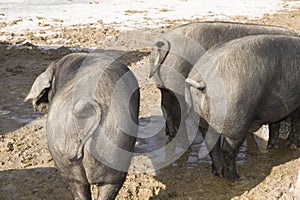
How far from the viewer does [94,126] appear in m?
2.89

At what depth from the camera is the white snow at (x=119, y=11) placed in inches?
449

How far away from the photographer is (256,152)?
501 cm

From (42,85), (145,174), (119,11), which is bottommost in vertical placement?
(145,174)

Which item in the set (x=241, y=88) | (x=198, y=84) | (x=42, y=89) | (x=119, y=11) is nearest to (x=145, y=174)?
(x=198, y=84)

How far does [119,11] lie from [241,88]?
969cm

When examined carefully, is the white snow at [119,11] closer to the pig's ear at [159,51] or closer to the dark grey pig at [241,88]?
the pig's ear at [159,51]

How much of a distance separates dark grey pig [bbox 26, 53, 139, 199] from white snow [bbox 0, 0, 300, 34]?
26.1 feet

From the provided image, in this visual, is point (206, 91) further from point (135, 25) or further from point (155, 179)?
point (135, 25)

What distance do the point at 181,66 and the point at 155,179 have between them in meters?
1.24

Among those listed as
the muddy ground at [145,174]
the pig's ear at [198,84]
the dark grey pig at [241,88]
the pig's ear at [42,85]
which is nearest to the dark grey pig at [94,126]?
the pig's ear at [42,85]

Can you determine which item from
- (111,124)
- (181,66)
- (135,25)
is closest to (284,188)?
(181,66)

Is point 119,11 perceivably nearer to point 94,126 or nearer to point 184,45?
point 184,45

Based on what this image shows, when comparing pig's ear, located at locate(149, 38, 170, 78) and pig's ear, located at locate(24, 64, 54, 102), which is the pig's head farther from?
pig's ear, located at locate(149, 38, 170, 78)

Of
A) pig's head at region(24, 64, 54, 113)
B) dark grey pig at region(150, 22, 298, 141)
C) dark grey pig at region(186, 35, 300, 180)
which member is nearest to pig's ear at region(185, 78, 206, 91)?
dark grey pig at region(186, 35, 300, 180)
